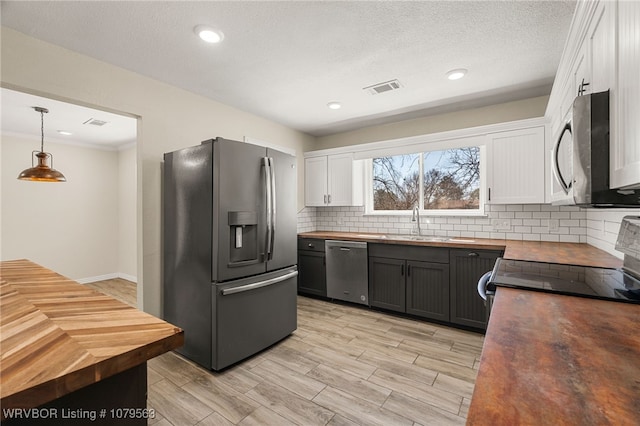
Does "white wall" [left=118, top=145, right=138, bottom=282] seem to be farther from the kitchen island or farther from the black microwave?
the black microwave

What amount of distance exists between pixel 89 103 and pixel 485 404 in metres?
3.00

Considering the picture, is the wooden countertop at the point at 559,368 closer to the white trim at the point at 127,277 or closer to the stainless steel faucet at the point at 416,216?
the stainless steel faucet at the point at 416,216

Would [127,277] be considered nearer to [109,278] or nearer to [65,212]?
[109,278]

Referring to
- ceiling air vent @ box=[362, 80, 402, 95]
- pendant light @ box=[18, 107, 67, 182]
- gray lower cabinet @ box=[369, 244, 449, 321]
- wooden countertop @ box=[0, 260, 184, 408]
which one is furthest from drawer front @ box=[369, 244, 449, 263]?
pendant light @ box=[18, 107, 67, 182]

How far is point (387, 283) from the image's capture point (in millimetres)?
3371

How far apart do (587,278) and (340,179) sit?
3051 millimetres

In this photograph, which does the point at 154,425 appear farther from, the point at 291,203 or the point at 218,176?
the point at 291,203

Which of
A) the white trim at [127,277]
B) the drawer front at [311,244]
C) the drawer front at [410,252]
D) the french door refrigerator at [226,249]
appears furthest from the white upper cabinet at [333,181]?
the white trim at [127,277]

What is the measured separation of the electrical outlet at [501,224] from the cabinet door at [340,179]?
1776 millimetres

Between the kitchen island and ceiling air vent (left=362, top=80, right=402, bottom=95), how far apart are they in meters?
2.71

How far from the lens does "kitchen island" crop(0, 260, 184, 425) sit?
0.56m

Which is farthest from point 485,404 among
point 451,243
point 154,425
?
point 451,243

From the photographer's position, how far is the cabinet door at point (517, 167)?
284 centimetres

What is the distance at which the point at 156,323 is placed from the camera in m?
0.85
